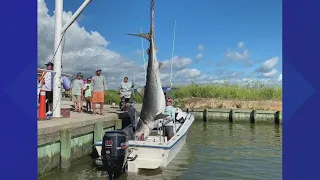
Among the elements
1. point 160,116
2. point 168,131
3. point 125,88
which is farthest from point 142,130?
point 125,88

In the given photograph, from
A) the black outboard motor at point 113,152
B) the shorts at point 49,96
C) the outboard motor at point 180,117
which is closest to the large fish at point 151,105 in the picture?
the black outboard motor at point 113,152

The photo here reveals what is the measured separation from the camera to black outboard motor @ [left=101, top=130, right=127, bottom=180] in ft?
21.4

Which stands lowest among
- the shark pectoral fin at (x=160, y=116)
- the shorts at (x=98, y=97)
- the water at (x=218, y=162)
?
the water at (x=218, y=162)

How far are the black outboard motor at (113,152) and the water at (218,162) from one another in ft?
3.06

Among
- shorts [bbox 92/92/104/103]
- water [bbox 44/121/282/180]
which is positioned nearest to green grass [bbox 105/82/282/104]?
water [bbox 44/121/282/180]

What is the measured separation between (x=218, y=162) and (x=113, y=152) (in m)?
3.99

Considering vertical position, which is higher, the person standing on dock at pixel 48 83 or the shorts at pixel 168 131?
the person standing on dock at pixel 48 83

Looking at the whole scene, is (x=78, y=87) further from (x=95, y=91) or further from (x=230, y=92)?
(x=230, y=92)

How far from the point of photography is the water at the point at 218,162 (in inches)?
309

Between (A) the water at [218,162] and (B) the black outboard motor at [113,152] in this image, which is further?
(A) the water at [218,162]

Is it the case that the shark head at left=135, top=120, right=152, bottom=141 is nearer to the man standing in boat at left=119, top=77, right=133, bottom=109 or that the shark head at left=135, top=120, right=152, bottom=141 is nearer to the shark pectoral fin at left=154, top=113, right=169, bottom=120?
the shark pectoral fin at left=154, top=113, right=169, bottom=120

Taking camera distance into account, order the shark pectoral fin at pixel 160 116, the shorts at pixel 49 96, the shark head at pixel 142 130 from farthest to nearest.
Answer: the shorts at pixel 49 96
the shark pectoral fin at pixel 160 116
the shark head at pixel 142 130

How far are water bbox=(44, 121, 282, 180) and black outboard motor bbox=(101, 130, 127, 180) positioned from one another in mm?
934

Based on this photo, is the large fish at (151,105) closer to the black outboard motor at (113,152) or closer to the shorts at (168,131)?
the shorts at (168,131)
